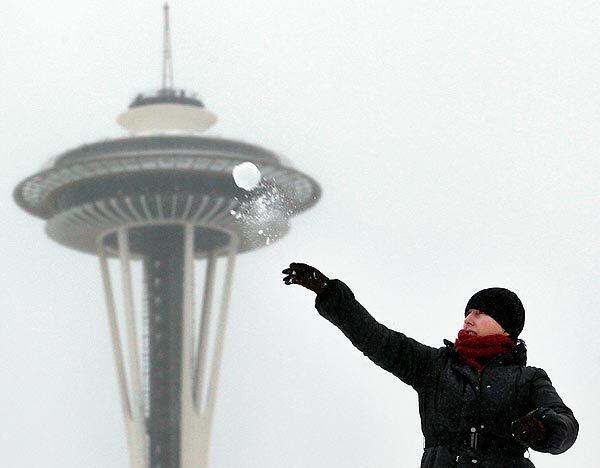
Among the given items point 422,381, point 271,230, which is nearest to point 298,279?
point 422,381

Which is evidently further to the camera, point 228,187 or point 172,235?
point 172,235

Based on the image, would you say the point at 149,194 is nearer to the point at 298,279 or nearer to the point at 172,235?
the point at 172,235

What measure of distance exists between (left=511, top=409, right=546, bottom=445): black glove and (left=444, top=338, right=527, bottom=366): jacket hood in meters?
0.29

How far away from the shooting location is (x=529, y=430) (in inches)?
93.0

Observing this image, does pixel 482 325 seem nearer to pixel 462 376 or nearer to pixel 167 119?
pixel 462 376

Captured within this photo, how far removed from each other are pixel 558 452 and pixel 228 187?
57.8 m

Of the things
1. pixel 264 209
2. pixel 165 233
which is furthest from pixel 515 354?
pixel 165 233

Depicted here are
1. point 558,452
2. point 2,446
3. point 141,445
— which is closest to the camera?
point 558,452

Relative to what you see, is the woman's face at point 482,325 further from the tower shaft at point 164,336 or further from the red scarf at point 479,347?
the tower shaft at point 164,336

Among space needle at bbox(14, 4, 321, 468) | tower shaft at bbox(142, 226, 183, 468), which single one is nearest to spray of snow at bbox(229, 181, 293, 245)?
space needle at bbox(14, 4, 321, 468)

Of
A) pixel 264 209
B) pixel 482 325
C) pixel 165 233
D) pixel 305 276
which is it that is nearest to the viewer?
pixel 305 276

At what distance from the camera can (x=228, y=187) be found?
197ft

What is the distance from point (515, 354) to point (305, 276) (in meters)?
0.57

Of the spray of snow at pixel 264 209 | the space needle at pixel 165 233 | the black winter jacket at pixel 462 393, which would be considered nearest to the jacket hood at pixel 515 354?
the black winter jacket at pixel 462 393
